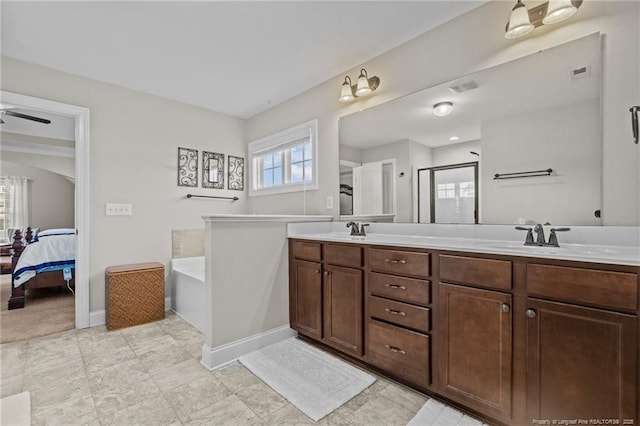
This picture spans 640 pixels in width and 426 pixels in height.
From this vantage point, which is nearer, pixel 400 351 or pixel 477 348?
pixel 477 348

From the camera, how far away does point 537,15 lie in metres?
1.67

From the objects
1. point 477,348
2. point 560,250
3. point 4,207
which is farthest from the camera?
point 4,207

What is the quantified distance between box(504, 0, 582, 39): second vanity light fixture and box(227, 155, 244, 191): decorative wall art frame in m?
3.18

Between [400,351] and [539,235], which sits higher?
[539,235]

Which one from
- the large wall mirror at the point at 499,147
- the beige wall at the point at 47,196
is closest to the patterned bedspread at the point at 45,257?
the large wall mirror at the point at 499,147

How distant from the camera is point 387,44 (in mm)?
2338

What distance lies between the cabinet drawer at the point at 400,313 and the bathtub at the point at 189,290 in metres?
1.61

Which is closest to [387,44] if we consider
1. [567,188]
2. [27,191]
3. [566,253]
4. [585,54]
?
[585,54]

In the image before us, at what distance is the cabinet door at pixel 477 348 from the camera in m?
1.33

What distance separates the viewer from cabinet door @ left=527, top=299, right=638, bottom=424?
1.06 m

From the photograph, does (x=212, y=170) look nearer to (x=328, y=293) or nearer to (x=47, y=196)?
(x=328, y=293)

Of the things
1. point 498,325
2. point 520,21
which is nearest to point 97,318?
point 498,325

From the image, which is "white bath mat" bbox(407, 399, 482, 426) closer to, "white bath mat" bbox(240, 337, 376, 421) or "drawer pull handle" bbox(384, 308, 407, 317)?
"white bath mat" bbox(240, 337, 376, 421)

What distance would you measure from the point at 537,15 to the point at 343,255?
186cm
